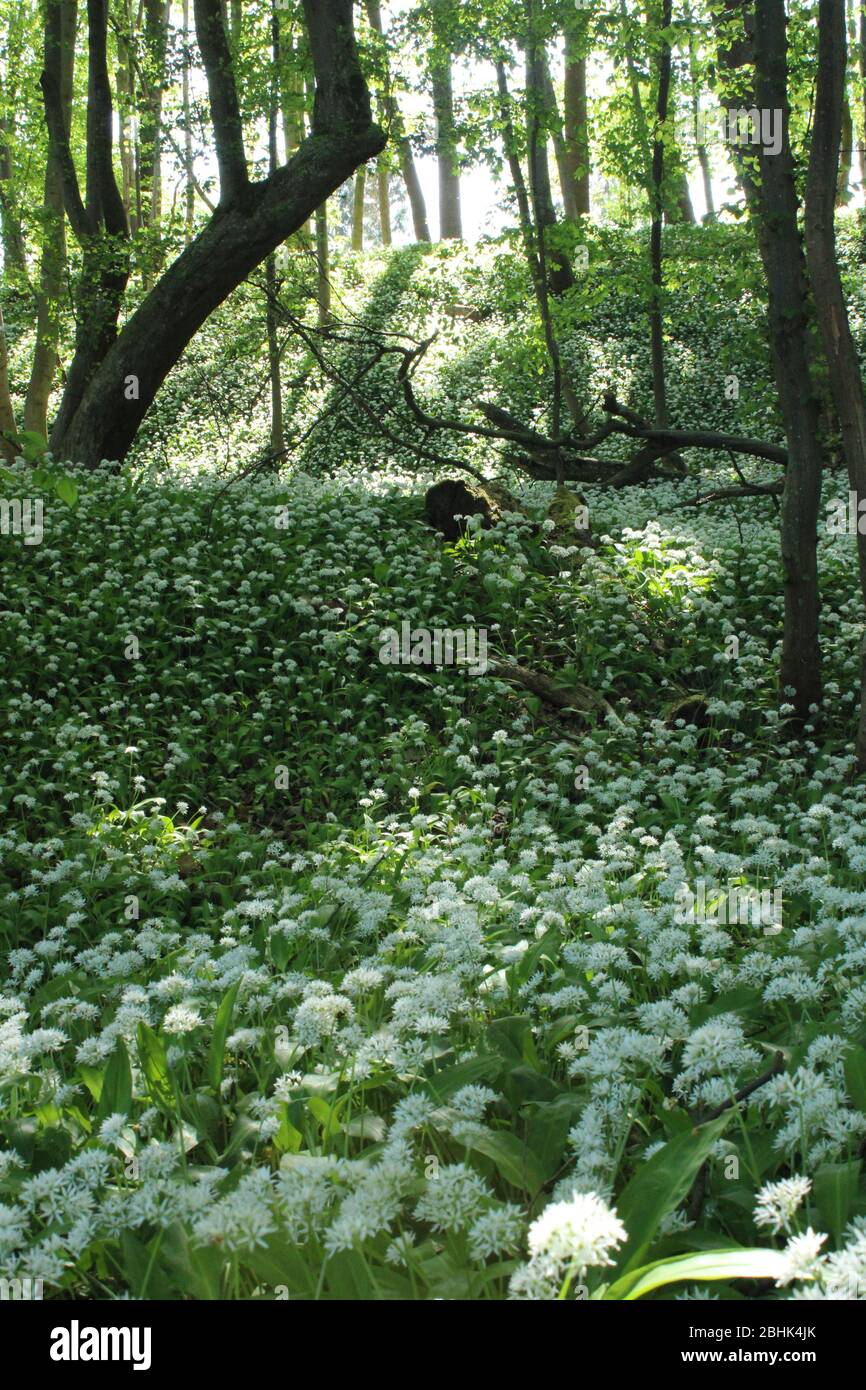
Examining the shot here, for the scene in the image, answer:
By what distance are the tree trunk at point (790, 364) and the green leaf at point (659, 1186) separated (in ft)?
19.3

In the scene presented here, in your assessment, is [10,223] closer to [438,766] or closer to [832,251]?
[438,766]

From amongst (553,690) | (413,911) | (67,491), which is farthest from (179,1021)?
(67,491)

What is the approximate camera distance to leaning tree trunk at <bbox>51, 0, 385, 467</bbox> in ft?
Result: 33.6

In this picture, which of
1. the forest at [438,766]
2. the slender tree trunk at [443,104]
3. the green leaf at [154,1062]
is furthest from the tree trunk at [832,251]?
the slender tree trunk at [443,104]

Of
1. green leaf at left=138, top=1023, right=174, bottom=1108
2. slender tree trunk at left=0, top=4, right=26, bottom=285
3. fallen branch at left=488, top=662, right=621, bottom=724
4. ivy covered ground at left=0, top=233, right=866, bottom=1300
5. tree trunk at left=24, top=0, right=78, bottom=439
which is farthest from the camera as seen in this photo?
slender tree trunk at left=0, top=4, right=26, bottom=285

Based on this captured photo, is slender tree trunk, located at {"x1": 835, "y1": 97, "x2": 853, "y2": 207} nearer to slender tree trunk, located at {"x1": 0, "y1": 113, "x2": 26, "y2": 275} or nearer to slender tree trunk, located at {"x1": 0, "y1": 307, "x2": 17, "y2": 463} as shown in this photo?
slender tree trunk, located at {"x1": 0, "y1": 113, "x2": 26, "y2": 275}

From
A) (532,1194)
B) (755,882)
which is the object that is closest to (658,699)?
(755,882)

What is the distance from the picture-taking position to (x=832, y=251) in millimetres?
6102

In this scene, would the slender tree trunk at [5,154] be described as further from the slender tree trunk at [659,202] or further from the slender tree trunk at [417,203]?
the slender tree trunk at [417,203]

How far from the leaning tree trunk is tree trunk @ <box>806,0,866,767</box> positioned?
521cm

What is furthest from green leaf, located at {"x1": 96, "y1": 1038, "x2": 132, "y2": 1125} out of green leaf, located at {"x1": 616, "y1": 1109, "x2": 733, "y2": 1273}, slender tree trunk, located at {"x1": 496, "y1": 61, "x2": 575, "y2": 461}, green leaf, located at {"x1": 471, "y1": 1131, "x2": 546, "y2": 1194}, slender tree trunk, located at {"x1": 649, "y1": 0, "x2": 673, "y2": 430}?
slender tree trunk, located at {"x1": 649, "y1": 0, "x2": 673, "y2": 430}

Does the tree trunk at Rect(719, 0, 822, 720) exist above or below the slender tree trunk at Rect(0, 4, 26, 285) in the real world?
below

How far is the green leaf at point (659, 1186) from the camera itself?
172cm

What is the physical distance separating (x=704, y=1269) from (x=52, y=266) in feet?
40.8
